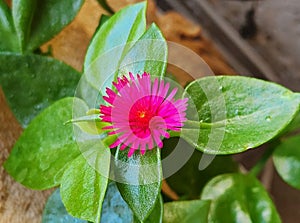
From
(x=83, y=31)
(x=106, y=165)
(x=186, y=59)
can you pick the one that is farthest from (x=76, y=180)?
(x=186, y=59)

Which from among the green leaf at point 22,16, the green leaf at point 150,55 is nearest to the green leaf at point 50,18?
the green leaf at point 22,16

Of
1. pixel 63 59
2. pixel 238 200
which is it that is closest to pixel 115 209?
pixel 238 200

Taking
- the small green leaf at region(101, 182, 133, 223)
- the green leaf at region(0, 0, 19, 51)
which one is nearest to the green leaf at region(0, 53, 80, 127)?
the green leaf at region(0, 0, 19, 51)

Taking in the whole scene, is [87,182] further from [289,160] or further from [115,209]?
[289,160]

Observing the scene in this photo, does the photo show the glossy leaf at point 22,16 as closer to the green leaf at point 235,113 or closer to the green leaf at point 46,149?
the green leaf at point 46,149

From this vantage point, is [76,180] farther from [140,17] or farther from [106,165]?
[140,17]

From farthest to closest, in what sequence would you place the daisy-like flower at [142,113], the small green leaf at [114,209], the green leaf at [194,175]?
the green leaf at [194,175] < the small green leaf at [114,209] < the daisy-like flower at [142,113]
